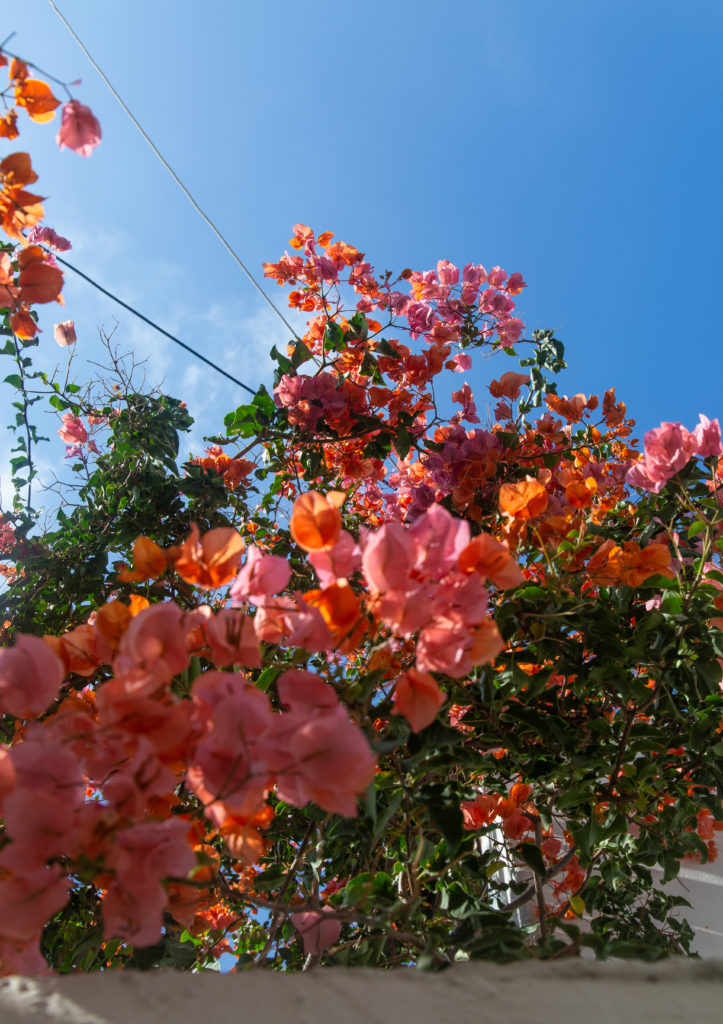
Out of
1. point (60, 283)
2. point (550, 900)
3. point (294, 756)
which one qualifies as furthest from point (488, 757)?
point (550, 900)

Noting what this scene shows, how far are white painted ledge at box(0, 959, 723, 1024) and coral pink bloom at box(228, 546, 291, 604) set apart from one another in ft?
1.25

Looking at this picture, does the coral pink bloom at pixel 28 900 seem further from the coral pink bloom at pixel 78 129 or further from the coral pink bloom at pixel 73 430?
the coral pink bloom at pixel 73 430

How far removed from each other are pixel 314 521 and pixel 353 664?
79cm

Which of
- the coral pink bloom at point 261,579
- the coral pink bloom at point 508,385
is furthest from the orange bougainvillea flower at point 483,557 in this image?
the coral pink bloom at point 508,385

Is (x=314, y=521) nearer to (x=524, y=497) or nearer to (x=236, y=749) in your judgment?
(x=236, y=749)

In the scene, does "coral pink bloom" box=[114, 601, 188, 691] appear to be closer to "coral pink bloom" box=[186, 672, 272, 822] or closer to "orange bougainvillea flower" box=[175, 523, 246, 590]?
"coral pink bloom" box=[186, 672, 272, 822]

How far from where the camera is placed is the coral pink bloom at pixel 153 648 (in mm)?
511

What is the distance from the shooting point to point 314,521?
69 cm

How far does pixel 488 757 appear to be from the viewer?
106cm

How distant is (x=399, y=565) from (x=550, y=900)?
231 centimetres

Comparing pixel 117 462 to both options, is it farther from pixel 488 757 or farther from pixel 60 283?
pixel 488 757

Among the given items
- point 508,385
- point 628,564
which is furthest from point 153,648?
point 508,385

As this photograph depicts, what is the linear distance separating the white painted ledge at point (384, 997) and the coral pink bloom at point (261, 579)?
1.25ft

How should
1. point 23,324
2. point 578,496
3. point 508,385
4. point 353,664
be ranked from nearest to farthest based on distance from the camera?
point 23,324 → point 578,496 → point 353,664 → point 508,385
